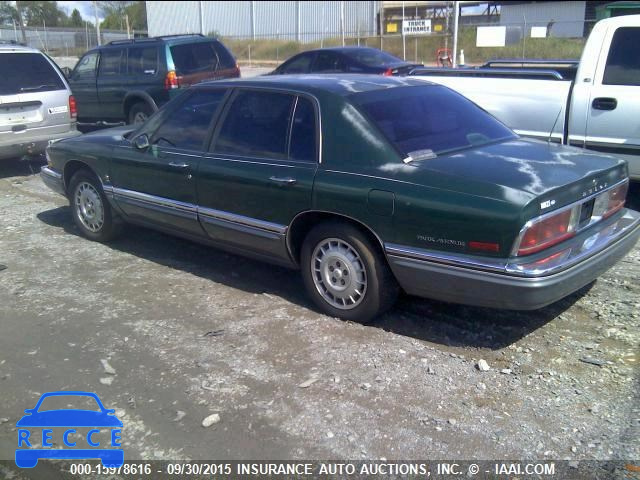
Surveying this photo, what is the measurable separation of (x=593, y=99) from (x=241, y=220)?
3.84 meters

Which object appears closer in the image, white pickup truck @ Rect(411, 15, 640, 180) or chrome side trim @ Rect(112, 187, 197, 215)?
chrome side trim @ Rect(112, 187, 197, 215)

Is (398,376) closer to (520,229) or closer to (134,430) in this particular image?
(520,229)

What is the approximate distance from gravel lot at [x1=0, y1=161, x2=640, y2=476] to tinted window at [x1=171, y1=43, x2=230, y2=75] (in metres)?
6.80

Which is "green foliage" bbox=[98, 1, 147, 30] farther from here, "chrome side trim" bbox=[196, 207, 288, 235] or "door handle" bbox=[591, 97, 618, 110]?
"chrome side trim" bbox=[196, 207, 288, 235]

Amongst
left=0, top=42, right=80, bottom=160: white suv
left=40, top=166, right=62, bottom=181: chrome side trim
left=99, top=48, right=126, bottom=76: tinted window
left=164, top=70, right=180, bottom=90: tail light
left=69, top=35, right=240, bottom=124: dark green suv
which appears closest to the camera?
left=40, top=166, right=62, bottom=181: chrome side trim

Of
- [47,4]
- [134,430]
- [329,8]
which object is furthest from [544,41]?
[47,4]

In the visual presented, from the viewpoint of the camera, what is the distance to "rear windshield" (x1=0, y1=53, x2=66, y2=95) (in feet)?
30.2

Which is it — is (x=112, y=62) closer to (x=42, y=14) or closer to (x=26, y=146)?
(x=26, y=146)

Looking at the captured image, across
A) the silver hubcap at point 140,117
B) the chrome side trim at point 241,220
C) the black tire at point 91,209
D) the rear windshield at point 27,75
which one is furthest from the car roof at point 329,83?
the silver hubcap at point 140,117

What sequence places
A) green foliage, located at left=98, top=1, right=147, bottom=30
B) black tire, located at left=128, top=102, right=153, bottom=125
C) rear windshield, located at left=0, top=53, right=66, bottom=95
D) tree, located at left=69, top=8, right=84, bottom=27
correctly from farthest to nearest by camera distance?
green foliage, located at left=98, top=1, right=147, bottom=30
tree, located at left=69, top=8, right=84, bottom=27
black tire, located at left=128, top=102, right=153, bottom=125
rear windshield, located at left=0, top=53, right=66, bottom=95

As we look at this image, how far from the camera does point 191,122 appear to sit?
5480 millimetres

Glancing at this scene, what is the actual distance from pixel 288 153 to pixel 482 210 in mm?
1570

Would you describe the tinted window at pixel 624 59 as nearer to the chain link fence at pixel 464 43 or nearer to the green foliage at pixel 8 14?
the chain link fence at pixel 464 43

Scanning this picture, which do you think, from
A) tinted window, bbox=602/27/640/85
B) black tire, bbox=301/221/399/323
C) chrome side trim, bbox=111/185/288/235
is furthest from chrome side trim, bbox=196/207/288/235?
tinted window, bbox=602/27/640/85
